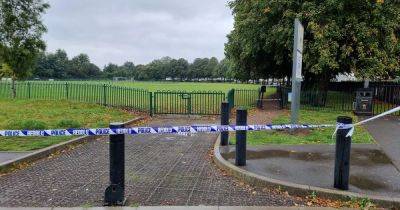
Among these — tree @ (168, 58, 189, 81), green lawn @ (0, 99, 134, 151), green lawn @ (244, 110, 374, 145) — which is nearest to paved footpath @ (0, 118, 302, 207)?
green lawn @ (0, 99, 134, 151)

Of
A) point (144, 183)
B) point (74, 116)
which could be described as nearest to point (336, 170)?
point (144, 183)

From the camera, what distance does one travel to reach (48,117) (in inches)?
575

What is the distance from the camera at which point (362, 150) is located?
8734 millimetres

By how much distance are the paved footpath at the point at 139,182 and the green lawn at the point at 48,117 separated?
4.01ft

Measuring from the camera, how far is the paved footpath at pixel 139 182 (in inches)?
224

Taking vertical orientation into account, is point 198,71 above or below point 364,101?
above

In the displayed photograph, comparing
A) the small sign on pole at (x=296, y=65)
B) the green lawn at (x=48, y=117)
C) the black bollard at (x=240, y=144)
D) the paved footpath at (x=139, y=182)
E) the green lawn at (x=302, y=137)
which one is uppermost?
the small sign on pole at (x=296, y=65)

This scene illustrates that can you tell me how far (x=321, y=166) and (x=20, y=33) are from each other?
16072mm

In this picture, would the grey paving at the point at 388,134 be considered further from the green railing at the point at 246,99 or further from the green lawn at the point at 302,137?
the green railing at the point at 246,99

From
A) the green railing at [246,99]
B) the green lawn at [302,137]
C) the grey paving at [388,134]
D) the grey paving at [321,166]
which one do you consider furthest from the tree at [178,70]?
the grey paving at [321,166]

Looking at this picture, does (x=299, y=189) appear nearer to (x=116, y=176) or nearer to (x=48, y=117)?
(x=116, y=176)

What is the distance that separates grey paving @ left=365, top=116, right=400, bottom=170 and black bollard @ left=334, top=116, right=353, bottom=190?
6.53 feet

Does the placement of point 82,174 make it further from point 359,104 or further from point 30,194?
point 359,104

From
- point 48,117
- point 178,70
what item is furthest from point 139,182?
point 178,70
